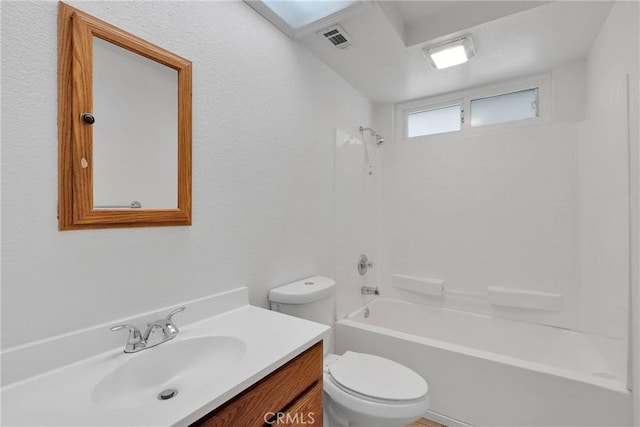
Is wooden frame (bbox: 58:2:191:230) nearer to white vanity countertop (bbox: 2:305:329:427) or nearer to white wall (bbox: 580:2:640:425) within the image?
white vanity countertop (bbox: 2:305:329:427)

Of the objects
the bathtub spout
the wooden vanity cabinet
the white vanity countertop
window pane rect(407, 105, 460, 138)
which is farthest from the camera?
window pane rect(407, 105, 460, 138)

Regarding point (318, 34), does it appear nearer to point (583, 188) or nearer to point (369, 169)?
point (369, 169)

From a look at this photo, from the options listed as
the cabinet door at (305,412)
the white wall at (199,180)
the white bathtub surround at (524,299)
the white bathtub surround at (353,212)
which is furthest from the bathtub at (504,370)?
the cabinet door at (305,412)

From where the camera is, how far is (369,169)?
265 cm

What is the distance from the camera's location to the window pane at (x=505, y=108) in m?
2.30

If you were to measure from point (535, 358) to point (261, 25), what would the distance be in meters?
2.84

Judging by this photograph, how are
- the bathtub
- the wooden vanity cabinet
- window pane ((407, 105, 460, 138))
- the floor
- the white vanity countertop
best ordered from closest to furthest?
1. the white vanity countertop
2. the wooden vanity cabinet
3. the bathtub
4. the floor
5. window pane ((407, 105, 460, 138))

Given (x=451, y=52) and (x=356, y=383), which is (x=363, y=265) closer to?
(x=356, y=383)

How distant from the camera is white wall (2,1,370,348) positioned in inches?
30.4

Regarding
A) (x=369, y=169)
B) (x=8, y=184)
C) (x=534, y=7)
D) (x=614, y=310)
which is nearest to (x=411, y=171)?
(x=369, y=169)

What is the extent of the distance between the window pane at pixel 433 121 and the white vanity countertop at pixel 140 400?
7.52 feet

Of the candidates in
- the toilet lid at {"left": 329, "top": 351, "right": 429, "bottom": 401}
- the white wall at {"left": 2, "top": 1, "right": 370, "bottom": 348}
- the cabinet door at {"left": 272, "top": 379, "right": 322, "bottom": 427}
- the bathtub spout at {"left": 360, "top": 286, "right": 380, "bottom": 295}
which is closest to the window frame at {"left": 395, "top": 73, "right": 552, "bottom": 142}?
the white wall at {"left": 2, "top": 1, "right": 370, "bottom": 348}

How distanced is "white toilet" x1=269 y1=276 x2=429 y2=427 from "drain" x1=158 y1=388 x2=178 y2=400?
24.9 inches
